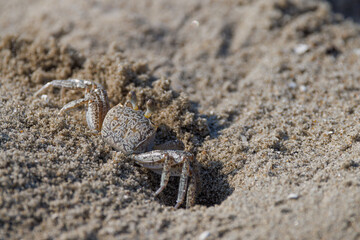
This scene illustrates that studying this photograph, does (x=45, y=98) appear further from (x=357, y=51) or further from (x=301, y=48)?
(x=357, y=51)

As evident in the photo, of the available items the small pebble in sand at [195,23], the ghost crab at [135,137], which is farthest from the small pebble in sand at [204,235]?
the small pebble in sand at [195,23]

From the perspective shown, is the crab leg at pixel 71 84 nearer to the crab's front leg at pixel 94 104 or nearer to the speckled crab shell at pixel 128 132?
the crab's front leg at pixel 94 104

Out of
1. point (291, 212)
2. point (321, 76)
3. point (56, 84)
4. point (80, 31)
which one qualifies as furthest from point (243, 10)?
point (291, 212)

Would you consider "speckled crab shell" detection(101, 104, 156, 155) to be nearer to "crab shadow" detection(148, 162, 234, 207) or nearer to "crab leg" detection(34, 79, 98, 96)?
"crab shadow" detection(148, 162, 234, 207)

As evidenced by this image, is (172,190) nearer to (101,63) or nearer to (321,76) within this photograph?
(101,63)

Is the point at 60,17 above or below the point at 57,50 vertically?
above

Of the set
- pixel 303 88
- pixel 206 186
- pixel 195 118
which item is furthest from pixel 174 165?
pixel 303 88
